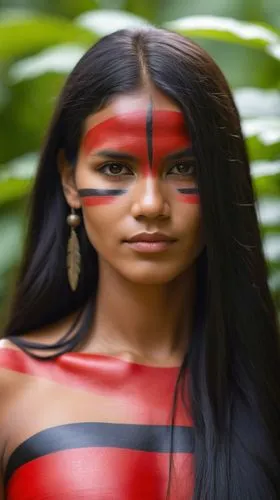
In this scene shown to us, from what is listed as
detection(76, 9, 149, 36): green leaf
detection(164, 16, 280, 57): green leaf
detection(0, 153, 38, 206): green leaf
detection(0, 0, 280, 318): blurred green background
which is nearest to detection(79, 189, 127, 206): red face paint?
detection(0, 0, 280, 318): blurred green background

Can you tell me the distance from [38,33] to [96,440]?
5.41ft

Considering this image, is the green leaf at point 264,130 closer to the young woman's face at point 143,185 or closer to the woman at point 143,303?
the woman at point 143,303

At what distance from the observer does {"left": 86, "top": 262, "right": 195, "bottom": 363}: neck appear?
87.4 inches

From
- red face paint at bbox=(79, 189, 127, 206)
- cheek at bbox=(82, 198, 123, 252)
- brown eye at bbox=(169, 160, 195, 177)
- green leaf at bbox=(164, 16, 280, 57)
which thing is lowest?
cheek at bbox=(82, 198, 123, 252)

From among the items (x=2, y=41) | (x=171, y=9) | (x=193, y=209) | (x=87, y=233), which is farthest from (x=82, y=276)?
(x=171, y=9)

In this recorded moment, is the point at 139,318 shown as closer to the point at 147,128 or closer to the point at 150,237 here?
the point at 150,237

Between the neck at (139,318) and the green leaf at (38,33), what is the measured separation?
3.98 feet

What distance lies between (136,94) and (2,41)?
151 cm

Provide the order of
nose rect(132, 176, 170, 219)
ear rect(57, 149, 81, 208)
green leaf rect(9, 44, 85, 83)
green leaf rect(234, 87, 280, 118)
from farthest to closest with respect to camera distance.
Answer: green leaf rect(9, 44, 85, 83), green leaf rect(234, 87, 280, 118), ear rect(57, 149, 81, 208), nose rect(132, 176, 170, 219)

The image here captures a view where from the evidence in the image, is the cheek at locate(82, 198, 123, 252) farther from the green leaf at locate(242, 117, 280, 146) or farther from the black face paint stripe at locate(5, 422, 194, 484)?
the green leaf at locate(242, 117, 280, 146)

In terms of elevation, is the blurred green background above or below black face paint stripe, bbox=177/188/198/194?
above

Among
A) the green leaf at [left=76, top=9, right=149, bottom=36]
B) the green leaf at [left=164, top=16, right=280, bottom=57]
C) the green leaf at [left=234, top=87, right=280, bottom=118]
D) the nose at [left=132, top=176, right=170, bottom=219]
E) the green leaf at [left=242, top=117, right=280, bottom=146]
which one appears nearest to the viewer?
the nose at [left=132, top=176, right=170, bottom=219]

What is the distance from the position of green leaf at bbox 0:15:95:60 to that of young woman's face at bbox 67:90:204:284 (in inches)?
47.6

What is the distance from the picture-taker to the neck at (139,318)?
2.22m
